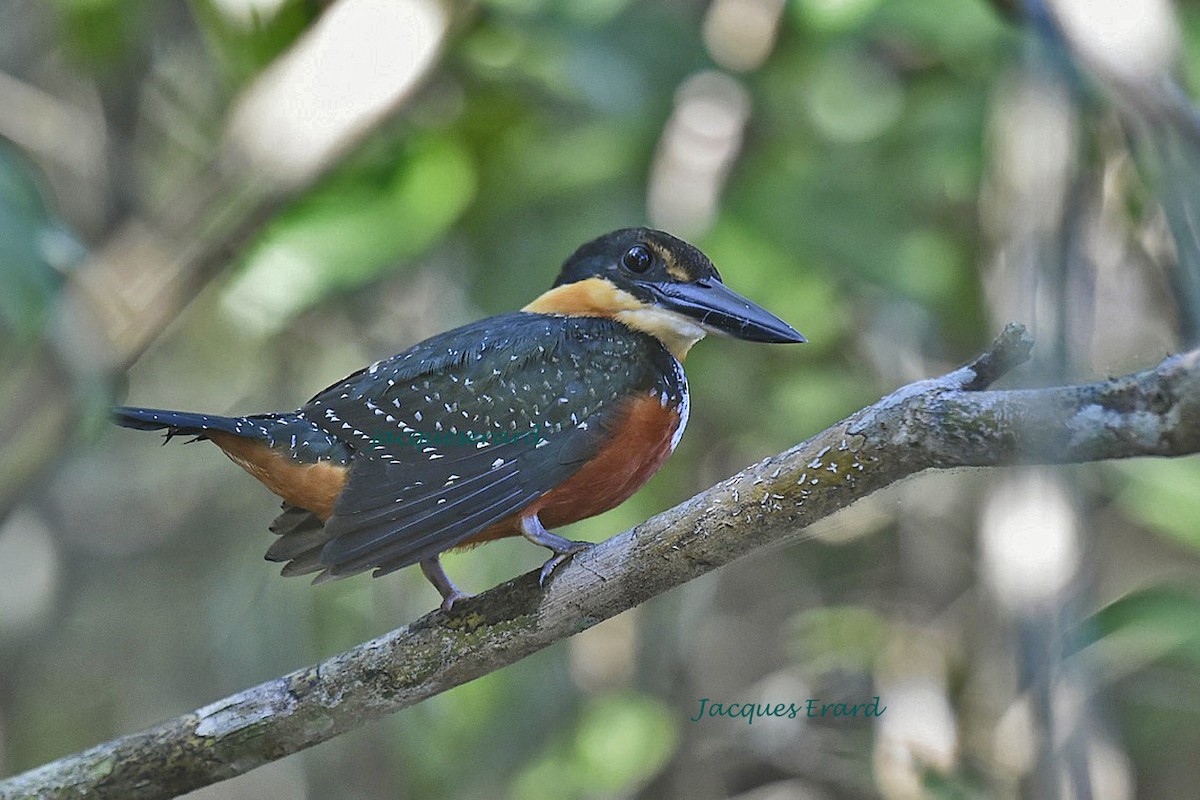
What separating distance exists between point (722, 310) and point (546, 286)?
4.73 ft

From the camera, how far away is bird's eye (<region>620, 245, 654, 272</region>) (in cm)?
277

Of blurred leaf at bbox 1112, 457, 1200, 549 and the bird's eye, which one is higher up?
the bird's eye

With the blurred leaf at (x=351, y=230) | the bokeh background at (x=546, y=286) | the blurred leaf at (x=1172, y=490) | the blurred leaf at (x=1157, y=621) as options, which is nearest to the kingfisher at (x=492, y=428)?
the bokeh background at (x=546, y=286)

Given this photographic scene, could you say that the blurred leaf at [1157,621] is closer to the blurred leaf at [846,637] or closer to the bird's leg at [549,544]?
the blurred leaf at [846,637]

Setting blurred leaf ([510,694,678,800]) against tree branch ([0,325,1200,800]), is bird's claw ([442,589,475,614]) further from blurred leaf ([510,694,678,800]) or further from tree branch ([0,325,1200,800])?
blurred leaf ([510,694,678,800])

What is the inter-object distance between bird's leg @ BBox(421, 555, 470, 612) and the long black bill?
675 millimetres

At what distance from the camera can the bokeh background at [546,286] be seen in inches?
154

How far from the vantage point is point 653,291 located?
2732mm

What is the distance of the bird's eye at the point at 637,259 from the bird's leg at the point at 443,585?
72 centimetres

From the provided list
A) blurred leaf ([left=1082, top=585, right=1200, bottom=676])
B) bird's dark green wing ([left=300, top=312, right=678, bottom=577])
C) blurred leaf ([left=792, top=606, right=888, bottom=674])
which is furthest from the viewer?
blurred leaf ([left=792, top=606, right=888, bottom=674])

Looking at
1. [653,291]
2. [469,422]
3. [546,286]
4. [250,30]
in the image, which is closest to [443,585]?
[469,422]

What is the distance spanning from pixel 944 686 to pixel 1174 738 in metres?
0.88

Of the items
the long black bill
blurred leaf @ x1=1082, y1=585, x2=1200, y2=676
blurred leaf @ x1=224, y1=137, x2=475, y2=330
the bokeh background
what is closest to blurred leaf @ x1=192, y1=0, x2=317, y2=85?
the bokeh background

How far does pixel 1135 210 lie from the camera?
3865 mm
